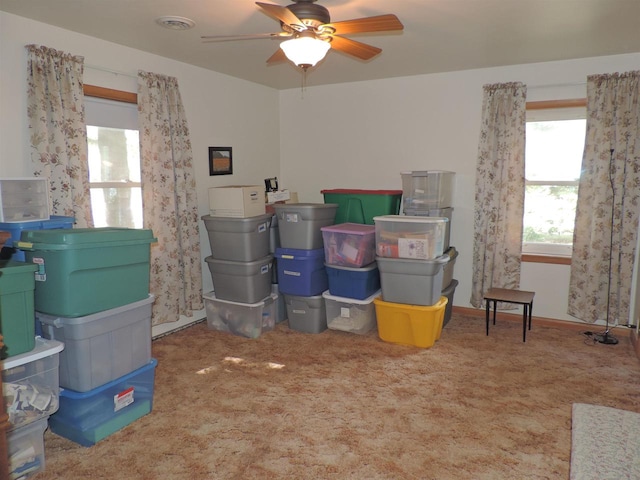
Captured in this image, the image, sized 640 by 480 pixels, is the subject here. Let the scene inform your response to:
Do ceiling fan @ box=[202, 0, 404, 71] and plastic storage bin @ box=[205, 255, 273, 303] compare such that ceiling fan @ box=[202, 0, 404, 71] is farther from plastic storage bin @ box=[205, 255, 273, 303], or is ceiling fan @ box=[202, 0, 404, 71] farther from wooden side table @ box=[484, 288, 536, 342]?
wooden side table @ box=[484, 288, 536, 342]

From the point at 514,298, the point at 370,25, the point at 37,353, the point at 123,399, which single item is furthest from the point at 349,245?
the point at 37,353

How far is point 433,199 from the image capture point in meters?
3.91

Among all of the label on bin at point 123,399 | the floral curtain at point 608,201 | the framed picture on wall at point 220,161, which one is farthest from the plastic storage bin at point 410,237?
the label on bin at point 123,399

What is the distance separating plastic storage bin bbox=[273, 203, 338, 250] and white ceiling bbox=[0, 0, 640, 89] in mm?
1221

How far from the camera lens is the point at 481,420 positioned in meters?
2.44

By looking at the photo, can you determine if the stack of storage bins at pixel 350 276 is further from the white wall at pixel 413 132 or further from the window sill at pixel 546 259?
the window sill at pixel 546 259

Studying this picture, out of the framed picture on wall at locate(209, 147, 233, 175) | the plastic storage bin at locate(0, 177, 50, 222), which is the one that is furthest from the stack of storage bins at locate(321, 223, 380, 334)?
the plastic storage bin at locate(0, 177, 50, 222)

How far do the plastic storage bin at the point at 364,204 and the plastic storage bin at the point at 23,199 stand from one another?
2362 millimetres

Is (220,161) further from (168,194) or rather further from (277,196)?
(168,194)

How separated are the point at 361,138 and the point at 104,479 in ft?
11.9

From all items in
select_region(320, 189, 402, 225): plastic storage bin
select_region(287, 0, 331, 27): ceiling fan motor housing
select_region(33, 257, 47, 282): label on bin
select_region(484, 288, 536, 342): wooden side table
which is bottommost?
select_region(484, 288, 536, 342): wooden side table

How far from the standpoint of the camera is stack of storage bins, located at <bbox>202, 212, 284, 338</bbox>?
3633 millimetres

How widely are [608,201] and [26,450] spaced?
13.6ft

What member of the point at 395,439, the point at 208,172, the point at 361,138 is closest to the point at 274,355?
the point at 395,439
